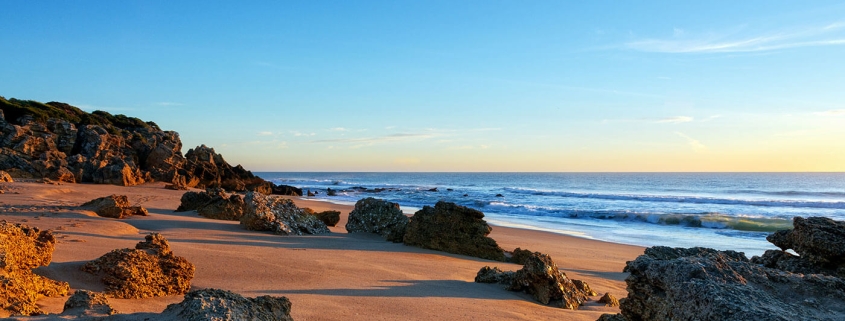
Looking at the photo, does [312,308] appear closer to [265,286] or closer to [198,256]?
[265,286]

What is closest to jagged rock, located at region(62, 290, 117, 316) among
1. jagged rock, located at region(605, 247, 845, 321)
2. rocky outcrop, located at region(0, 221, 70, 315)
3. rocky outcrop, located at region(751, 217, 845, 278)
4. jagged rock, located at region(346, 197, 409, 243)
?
rocky outcrop, located at region(0, 221, 70, 315)

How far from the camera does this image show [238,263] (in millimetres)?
5977

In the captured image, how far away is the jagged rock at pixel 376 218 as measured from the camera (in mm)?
10992

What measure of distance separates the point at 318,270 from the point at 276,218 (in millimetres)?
4286

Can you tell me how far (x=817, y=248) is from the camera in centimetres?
441

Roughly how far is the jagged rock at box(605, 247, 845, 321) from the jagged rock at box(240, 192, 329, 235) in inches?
304

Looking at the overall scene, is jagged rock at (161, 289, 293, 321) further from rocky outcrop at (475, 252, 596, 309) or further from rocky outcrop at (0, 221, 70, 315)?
rocky outcrop at (475, 252, 596, 309)

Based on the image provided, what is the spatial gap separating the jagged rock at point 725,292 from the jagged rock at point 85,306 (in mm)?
3304

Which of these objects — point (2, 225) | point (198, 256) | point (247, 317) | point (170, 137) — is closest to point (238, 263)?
point (198, 256)

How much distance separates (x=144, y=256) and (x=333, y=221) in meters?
8.45

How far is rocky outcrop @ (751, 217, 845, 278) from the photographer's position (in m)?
4.34

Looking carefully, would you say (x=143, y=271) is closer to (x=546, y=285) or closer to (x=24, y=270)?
(x=24, y=270)

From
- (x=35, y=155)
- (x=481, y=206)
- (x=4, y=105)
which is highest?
(x=4, y=105)

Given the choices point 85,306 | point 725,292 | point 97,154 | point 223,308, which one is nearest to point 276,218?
point 85,306
